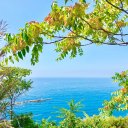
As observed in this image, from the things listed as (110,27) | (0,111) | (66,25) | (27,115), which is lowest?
(0,111)

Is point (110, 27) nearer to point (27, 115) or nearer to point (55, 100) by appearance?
point (27, 115)

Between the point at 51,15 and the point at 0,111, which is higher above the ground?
the point at 51,15

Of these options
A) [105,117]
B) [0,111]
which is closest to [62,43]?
[0,111]

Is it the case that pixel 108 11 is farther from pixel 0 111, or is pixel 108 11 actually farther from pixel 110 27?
pixel 0 111

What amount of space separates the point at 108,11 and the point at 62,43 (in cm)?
150

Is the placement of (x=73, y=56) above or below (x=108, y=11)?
below

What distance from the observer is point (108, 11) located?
770 cm

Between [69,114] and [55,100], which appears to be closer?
[69,114]

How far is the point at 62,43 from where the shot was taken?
22.2ft

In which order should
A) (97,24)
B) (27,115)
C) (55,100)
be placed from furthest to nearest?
(55,100) < (27,115) < (97,24)

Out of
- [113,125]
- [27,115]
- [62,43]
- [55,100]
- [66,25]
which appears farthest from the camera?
[55,100]

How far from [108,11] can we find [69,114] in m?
9.14

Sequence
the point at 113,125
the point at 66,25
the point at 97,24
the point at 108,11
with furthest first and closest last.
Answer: the point at 113,125
the point at 108,11
the point at 97,24
the point at 66,25

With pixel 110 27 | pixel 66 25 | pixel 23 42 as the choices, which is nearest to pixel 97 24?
pixel 66 25
